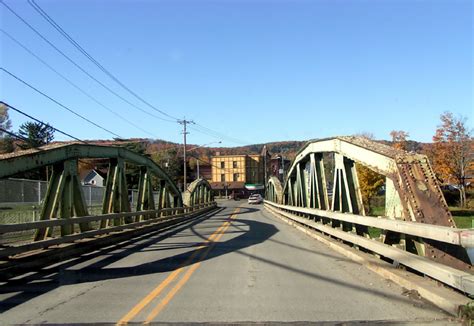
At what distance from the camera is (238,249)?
1457 cm

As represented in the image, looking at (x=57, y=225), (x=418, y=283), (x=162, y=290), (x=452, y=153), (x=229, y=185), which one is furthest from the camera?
(x=229, y=185)

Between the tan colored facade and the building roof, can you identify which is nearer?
the building roof

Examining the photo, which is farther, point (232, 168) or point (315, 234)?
point (232, 168)

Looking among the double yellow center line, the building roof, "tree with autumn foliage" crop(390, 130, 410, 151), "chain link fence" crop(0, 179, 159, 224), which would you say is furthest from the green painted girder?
the building roof

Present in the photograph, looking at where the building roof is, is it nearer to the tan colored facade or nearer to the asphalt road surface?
the tan colored facade

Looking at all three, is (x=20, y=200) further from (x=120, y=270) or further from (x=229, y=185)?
(x=229, y=185)

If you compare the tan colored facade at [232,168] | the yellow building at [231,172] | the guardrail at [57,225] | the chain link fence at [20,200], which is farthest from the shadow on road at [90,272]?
the tan colored facade at [232,168]

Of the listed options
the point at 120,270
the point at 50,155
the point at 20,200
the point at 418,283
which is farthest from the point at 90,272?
the point at 20,200

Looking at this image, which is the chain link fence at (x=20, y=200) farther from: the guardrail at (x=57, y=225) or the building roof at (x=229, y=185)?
the building roof at (x=229, y=185)

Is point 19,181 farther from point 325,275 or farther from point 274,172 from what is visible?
point 274,172

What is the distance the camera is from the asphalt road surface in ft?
21.8

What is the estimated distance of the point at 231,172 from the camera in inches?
5054

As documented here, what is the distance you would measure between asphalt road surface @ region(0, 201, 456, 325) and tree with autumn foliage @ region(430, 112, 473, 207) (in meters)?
45.0

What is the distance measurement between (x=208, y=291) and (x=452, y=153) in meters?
51.2
